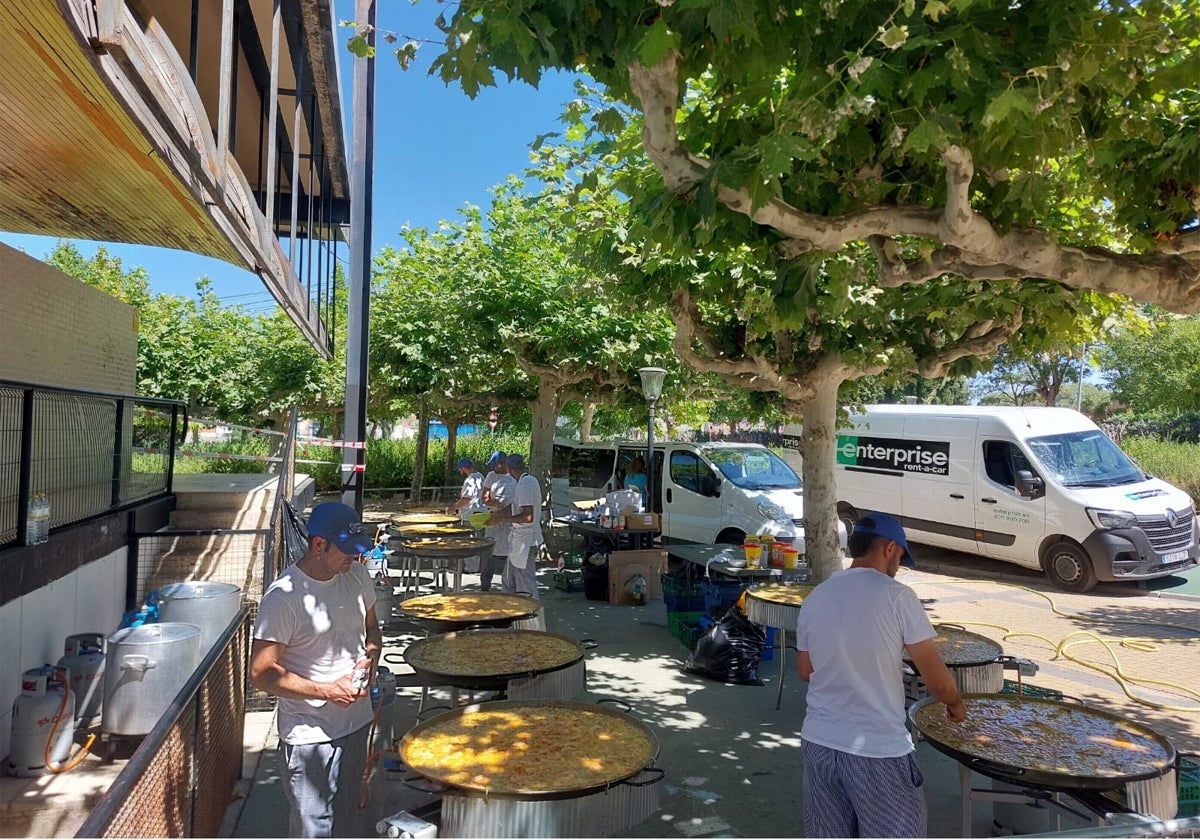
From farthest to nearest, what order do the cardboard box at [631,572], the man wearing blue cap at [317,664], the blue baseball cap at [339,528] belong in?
1. the cardboard box at [631,572]
2. the blue baseball cap at [339,528]
3. the man wearing blue cap at [317,664]

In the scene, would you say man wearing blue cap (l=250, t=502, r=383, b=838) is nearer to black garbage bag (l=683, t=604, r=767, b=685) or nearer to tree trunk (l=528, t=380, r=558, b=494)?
black garbage bag (l=683, t=604, r=767, b=685)

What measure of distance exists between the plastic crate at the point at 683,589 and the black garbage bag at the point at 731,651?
1387 mm

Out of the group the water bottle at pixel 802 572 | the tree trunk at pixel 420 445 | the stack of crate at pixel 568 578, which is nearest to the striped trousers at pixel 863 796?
the water bottle at pixel 802 572

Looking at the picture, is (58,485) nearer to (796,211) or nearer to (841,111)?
(796,211)

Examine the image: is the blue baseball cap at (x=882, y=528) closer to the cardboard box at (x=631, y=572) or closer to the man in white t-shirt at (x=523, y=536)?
the man in white t-shirt at (x=523, y=536)

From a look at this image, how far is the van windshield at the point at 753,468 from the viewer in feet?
45.1

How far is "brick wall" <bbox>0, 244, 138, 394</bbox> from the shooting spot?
8195mm

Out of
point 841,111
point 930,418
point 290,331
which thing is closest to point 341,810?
point 841,111

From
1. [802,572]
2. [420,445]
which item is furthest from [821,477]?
[420,445]

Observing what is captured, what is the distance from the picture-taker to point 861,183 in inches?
196

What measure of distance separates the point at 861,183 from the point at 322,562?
3.86 metres

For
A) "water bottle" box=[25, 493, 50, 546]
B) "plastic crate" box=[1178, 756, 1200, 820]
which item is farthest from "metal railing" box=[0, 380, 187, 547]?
"plastic crate" box=[1178, 756, 1200, 820]

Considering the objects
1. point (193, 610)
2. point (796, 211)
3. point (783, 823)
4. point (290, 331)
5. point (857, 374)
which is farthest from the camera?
point (290, 331)

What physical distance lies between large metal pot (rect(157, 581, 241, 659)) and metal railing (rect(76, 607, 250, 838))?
1.53m
